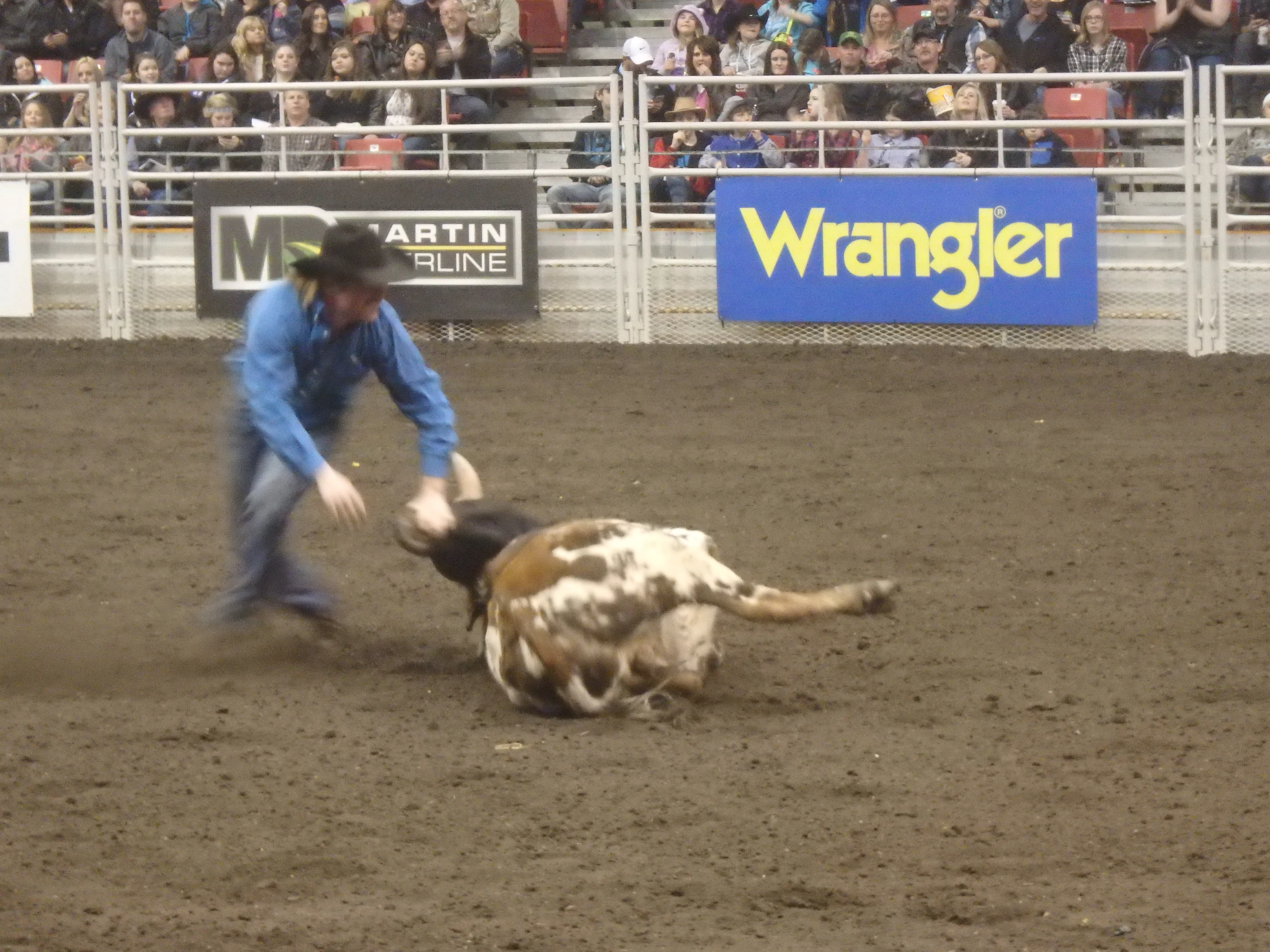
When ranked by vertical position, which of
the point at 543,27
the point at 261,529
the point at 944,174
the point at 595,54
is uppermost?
the point at 543,27

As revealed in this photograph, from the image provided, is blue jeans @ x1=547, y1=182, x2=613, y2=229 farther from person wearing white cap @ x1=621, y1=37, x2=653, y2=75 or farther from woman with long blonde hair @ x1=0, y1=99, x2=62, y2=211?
woman with long blonde hair @ x1=0, y1=99, x2=62, y2=211

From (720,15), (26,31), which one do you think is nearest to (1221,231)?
(720,15)

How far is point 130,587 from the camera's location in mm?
6656

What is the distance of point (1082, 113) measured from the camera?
12891 millimetres

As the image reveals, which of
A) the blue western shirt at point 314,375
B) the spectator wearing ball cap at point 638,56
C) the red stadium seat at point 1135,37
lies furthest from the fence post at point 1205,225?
the blue western shirt at point 314,375

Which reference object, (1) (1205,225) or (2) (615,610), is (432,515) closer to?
(2) (615,610)

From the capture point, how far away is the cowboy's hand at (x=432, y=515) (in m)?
5.10

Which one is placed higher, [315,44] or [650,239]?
[315,44]

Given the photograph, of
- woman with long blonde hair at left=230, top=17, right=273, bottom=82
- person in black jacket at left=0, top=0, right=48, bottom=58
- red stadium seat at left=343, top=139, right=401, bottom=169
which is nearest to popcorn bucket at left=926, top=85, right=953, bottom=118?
red stadium seat at left=343, top=139, right=401, bottom=169

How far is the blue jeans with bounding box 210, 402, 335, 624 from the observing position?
5.55 metres

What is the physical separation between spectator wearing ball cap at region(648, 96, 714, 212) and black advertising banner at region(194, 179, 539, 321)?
999 millimetres

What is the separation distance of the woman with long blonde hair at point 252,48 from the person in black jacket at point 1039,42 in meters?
6.16

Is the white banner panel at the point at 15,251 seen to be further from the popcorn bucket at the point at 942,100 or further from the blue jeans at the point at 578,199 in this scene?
the popcorn bucket at the point at 942,100

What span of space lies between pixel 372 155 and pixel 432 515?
29.5 feet
